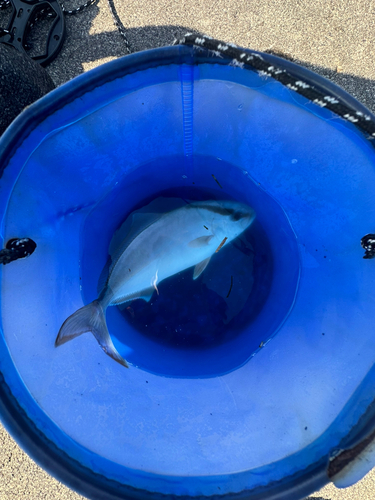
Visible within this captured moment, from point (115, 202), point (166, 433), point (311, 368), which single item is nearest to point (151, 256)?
point (115, 202)

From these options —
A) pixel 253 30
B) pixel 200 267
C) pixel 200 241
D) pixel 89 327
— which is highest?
pixel 253 30

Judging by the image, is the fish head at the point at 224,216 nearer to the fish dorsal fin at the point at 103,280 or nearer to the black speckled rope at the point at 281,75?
the fish dorsal fin at the point at 103,280

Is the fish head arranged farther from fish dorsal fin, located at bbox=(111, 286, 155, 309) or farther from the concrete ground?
the concrete ground

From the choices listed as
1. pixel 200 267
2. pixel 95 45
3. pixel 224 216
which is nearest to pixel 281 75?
pixel 224 216

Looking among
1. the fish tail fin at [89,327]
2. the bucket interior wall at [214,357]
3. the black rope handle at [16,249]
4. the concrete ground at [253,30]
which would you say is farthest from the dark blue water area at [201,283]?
the concrete ground at [253,30]

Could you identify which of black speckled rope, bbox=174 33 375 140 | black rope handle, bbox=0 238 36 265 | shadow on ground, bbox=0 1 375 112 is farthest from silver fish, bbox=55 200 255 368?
shadow on ground, bbox=0 1 375 112

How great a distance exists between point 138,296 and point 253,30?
1772mm

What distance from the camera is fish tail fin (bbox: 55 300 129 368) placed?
1.40m

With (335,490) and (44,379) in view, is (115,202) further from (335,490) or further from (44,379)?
(335,490)

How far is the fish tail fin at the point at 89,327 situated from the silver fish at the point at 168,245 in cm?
1

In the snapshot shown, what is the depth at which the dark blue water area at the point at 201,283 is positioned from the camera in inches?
67.3

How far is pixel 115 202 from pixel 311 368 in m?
1.24

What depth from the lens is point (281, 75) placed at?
1087mm

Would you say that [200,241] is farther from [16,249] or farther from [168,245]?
[16,249]
